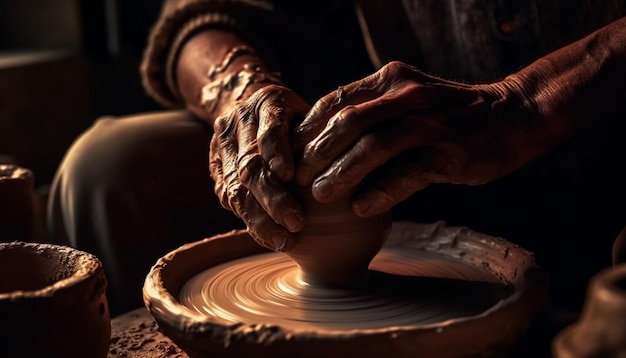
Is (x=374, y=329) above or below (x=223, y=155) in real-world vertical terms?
below

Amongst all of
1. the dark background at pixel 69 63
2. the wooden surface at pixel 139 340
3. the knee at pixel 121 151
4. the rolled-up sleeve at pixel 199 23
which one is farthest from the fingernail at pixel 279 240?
the dark background at pixel 69 63

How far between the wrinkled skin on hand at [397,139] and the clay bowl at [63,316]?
295 mm

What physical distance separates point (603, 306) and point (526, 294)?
1.47 ft

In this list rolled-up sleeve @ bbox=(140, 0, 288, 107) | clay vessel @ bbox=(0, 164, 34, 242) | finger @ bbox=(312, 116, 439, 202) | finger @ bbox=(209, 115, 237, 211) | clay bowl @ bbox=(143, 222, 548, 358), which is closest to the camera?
clay bowl @ bbox=(143, 222, 548, 358)

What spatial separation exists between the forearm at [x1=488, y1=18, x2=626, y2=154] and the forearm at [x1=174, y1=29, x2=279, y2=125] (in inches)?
20.3

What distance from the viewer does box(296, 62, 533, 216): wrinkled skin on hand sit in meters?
1.03

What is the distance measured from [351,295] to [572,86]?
0.48m

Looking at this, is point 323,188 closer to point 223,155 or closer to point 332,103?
point 332,103

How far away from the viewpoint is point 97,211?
5.46 ft

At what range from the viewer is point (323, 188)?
1046 mm

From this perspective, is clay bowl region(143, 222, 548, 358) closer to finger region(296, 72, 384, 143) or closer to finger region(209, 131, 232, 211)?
finger region(209, 131, 232, 211)

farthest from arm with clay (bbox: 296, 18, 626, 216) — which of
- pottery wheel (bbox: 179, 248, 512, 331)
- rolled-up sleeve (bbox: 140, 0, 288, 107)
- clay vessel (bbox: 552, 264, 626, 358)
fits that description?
rolled-up sleeve (bbox: 140, 0, 288, 107)

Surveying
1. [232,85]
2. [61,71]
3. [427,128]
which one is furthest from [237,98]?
[61,71]

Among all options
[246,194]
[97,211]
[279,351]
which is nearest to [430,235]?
[246,194]
